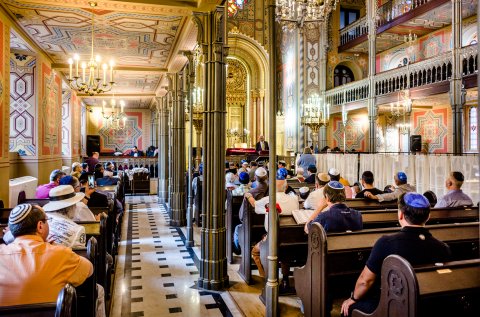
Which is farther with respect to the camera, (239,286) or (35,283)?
(239,286)

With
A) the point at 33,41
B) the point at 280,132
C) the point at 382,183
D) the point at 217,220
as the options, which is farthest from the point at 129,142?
the point at 217,220

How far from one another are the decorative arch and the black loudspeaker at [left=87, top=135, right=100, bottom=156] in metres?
9.36

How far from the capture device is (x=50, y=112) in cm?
1019

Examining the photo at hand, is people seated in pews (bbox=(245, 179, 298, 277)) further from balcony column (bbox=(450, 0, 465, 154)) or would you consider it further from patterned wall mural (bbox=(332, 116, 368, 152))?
patterned wall mural (bbox=(332, 116, 368, 152))

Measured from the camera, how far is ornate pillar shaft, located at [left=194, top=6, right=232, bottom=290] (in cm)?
512

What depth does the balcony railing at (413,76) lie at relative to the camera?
11211 mm

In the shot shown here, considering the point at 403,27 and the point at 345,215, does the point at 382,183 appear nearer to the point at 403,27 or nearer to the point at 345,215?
the point at 345,215

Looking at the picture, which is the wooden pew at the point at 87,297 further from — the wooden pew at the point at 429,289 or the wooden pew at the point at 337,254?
the wooden pew at the point at 429,289

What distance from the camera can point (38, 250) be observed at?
2.27m

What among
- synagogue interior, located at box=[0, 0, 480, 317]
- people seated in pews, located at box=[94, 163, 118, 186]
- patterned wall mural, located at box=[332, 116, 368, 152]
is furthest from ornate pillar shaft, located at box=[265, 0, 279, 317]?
patterned wall mural, located at box=[332, 116, 368, 152]

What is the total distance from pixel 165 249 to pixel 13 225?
16.1 ft

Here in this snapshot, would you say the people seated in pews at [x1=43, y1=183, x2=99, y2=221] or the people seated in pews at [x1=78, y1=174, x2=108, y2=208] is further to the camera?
the people seated in pews at [x1=78, y1=174, x2=108, y2=208]

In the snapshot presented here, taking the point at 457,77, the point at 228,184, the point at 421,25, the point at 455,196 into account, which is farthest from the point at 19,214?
the point at 421,25

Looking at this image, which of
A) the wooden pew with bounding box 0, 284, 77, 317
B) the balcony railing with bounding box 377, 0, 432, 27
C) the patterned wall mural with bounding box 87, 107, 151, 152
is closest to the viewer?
the wooden pew with bounding box 0, 284, 77, 317
